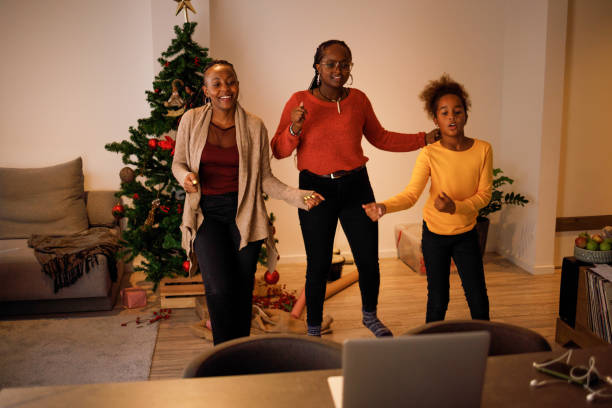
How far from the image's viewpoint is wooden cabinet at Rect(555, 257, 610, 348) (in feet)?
9.42

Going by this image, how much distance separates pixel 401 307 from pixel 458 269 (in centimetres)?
118

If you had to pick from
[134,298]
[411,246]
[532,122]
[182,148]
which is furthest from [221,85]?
[532,122]

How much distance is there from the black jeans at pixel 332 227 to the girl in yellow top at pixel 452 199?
162 mm

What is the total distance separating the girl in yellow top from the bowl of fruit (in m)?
0.91

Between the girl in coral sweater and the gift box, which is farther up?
the girl in coral sweater

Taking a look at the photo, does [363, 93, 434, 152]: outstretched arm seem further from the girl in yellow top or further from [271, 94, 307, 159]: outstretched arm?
[271, 94, 307, 159]: outstretched arm

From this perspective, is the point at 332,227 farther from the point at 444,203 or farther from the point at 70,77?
the point at 70,77

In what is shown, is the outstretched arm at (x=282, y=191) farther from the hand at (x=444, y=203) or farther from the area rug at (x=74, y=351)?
the area rug at (x=74, y=351)

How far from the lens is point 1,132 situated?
402 cm

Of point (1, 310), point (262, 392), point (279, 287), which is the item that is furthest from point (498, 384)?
point (1, 310)

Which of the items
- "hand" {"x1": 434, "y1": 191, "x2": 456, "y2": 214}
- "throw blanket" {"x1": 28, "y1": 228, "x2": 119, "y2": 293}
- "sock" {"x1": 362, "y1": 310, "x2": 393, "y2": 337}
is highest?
"hand" {"x1": 434, "y1": 191, "x2": 456, "y2": 214}

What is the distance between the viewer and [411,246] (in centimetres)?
433

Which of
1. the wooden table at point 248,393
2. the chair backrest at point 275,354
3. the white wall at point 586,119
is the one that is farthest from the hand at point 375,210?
the white wall at point 586,119

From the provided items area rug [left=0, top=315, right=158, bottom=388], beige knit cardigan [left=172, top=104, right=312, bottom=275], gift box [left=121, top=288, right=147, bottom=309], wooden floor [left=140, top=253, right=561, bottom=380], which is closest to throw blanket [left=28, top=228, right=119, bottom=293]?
gift box [left=121, top=288, right=147, bottom=309]
